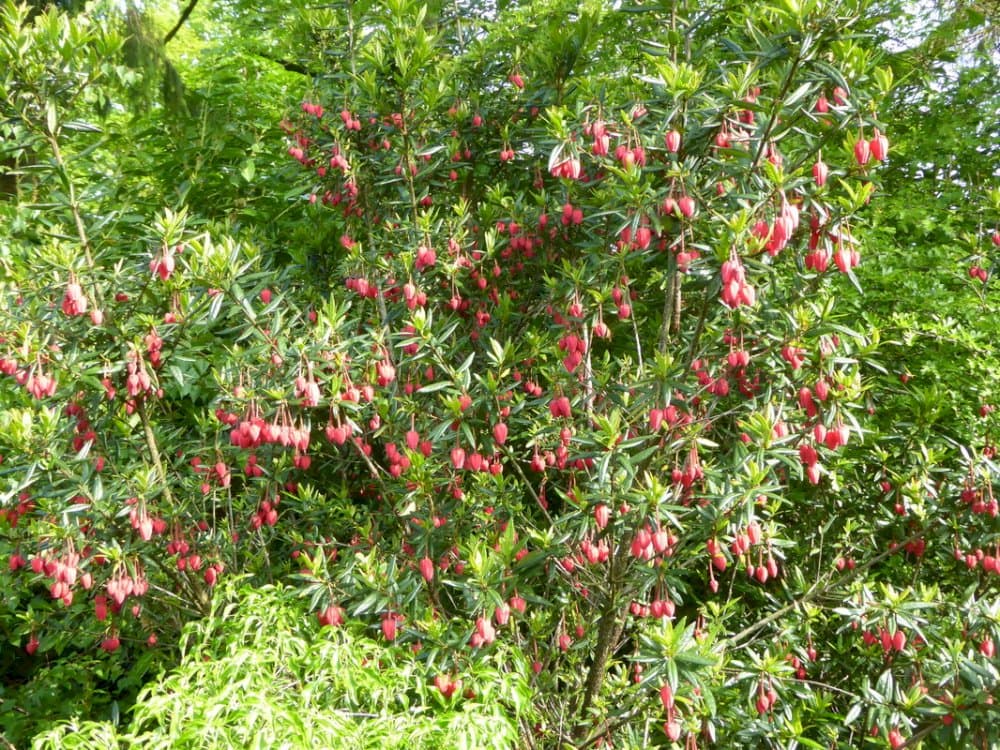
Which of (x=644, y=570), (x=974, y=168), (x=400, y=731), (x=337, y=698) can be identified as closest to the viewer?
(x=400, y=731)

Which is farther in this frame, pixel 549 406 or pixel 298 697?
pixel 549 406

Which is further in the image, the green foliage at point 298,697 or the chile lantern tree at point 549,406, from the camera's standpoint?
the chile lantern tree at point 549,406

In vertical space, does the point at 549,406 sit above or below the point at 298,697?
above

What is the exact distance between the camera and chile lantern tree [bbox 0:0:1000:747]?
9.96ft

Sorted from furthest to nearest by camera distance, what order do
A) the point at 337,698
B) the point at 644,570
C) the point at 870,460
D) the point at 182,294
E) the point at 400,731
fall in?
the point at 870,460, the point at 182,294, the point at 644,570, the point at 337,698, the point at 400,731

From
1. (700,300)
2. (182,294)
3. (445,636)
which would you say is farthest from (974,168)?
(182,294)

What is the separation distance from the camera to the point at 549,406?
3.49 metres

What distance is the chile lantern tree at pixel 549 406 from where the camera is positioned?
304 cm

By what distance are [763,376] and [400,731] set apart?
6.31 ft

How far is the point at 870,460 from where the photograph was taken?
13.4 feet

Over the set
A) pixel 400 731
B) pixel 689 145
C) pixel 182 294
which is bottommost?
pixel 400 731

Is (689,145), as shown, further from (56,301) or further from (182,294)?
(56,301)

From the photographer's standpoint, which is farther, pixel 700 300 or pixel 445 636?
pixel 700 300

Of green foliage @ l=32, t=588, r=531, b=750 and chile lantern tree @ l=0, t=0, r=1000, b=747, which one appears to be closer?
green foliage @ l=32, t=588, r=531, b=750
